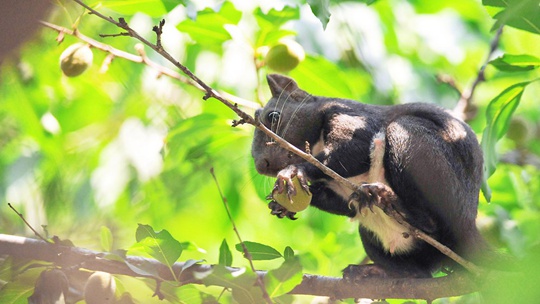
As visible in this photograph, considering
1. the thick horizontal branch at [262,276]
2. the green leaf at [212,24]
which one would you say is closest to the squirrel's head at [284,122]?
the green leaf at [212,24]

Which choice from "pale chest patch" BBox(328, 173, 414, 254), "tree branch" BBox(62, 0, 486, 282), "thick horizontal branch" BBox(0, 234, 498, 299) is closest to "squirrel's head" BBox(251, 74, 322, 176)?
"pale chest patch" BBox(328, 173, 414, 254)

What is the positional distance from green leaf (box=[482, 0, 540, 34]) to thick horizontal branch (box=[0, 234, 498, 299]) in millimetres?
1419

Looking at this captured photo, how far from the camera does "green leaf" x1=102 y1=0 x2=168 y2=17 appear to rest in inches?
184

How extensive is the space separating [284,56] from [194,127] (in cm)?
96

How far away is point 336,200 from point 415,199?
0.59 metres

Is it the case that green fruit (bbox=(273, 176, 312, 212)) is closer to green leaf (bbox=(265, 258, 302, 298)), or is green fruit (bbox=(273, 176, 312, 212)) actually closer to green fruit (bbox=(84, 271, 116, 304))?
green leaf (bbox=(265, 258, 302, 298))

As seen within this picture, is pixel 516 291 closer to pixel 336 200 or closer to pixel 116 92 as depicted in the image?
pixel 336 200

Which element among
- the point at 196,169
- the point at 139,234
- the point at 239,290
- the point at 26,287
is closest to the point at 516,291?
the point at 239,290

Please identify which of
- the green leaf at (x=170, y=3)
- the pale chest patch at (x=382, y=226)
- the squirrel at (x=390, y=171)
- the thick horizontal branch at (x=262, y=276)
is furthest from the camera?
the pale chest patch at (x=382, y=226)

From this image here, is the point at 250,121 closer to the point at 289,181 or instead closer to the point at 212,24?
the point at 289,181

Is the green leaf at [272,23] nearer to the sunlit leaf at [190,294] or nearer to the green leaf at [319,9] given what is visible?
the green leaf at [319,9]

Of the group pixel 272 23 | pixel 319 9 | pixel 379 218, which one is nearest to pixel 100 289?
pixel 319 9

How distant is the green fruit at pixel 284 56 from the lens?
4.76 metres

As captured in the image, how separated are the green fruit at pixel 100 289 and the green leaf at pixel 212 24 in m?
2.26
